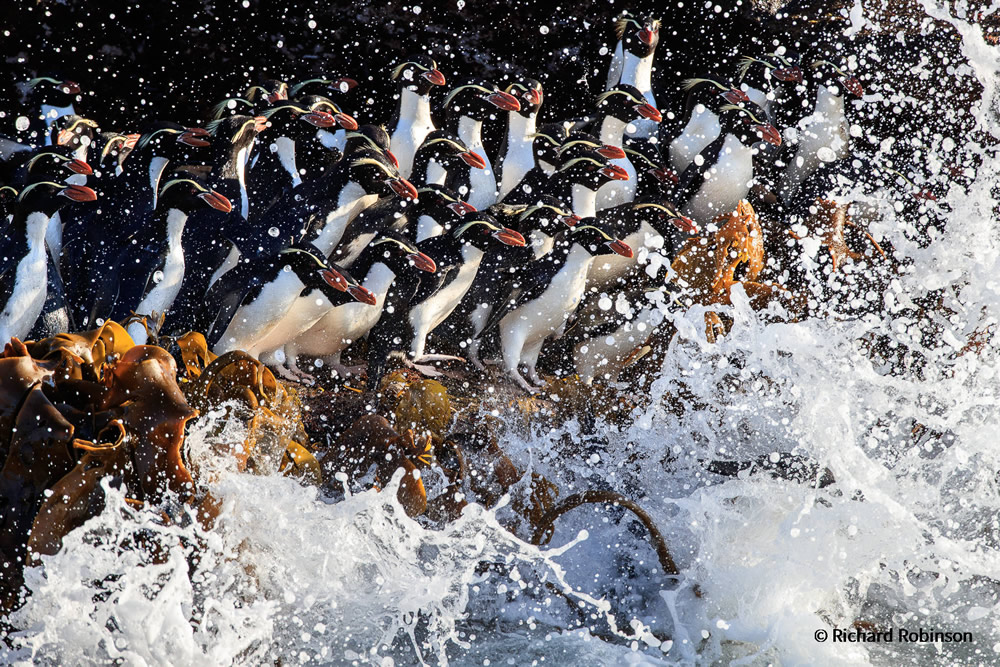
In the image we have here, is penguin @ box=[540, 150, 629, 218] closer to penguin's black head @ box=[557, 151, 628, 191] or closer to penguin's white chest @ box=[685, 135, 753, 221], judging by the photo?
penguin's black head @ box=[557, 151, 628, 191]

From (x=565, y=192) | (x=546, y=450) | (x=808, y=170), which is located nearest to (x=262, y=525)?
(x=546, y=450)

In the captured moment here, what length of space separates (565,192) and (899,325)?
175cm

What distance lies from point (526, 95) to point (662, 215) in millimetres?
1190

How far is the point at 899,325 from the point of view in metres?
4.55

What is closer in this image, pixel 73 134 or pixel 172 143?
pixel 172 143

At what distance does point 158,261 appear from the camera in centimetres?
376

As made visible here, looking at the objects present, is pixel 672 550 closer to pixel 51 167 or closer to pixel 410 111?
pixel 410 111

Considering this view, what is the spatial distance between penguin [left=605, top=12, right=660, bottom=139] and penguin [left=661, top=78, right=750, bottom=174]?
187 mm

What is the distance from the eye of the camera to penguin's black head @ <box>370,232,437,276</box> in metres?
3.81

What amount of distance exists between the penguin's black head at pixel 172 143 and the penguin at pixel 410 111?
1087 millimetres

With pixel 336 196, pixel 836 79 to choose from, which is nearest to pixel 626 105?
pixel 836 79

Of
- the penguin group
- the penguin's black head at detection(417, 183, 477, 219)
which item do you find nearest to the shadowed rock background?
the penguin group

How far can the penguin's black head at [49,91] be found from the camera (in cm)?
459

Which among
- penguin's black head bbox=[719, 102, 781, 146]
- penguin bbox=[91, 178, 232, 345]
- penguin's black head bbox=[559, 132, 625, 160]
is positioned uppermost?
penguin's black head bbox=[719, 102, 781, 146]
